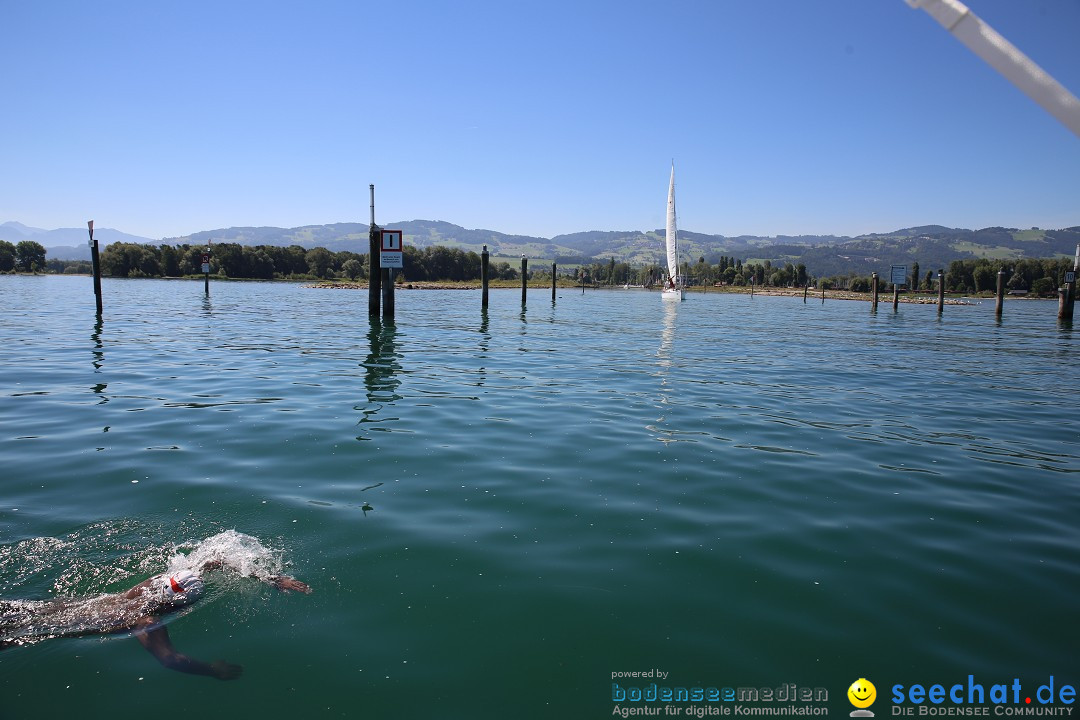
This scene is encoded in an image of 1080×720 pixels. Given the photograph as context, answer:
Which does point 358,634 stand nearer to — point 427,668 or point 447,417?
point 427,668

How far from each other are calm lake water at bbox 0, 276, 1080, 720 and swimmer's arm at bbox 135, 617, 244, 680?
0.24ft

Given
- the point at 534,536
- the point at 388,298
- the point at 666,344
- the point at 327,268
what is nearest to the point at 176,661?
the point at 534,536

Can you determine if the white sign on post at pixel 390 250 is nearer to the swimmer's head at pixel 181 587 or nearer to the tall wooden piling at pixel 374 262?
the tall wooden piling at pixel 374 262

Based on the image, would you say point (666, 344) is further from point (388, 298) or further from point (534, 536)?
point (534, 536)

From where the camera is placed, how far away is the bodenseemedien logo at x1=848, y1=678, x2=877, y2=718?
13.0 ft

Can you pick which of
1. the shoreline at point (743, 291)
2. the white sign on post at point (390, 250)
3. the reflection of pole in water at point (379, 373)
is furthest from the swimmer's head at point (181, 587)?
the shoreline at point (743, 291)

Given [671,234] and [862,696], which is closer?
[862,696]

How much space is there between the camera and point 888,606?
16.8ft

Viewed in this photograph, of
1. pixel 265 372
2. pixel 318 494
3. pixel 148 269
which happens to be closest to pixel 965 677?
pixel 318 494

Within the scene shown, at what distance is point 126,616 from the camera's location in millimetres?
4777

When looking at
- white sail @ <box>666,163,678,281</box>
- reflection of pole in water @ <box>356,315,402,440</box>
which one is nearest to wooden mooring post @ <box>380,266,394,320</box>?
reflection of pole in water @ <box>356,315,402,440</box>

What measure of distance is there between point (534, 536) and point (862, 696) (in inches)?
123

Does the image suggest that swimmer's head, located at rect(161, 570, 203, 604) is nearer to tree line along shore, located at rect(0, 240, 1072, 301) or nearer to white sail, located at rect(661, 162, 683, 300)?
white sail, located at rect(661, 162, 683, 300)

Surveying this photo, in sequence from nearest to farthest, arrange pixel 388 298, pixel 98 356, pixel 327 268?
1. pixel 98 356
2. pixel 388 298
3. pixel 327 268
